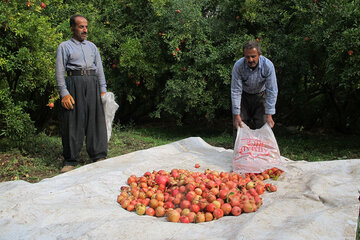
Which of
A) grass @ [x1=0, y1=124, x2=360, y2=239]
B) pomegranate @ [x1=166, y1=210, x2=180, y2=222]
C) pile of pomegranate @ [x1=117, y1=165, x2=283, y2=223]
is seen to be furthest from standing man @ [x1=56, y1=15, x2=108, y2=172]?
pomegranate @ [x1=166, y1=210, x2=180, y2=222]

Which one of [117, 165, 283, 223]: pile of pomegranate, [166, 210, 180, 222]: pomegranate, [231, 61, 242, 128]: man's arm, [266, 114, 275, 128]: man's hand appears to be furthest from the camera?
[231, 61, 242, 128]: man's arm

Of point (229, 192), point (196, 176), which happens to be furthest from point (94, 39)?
point (229, 192)

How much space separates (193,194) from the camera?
3.22 meters

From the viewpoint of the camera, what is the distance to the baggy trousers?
15.2 feet

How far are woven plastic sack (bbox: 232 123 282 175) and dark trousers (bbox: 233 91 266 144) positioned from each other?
445mm

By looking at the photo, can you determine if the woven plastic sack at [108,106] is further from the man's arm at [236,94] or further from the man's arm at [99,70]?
the man's arm at [236,94]

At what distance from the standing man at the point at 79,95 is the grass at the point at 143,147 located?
60cm

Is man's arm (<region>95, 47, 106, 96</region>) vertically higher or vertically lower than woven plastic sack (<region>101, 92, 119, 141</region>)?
higher

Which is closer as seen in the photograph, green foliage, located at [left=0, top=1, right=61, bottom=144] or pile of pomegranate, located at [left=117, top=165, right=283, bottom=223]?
→ pile of pomegranate, located at [left=117, top=165, right=283, bottom=223]

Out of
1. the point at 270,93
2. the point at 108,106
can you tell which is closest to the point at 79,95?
the point at 108,106

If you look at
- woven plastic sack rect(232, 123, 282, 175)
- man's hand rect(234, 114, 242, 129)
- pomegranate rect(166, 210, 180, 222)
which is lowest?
pomegranate rect(166, 210, 180, 222)

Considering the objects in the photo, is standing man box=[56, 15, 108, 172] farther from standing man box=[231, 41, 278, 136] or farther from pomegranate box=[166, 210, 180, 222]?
pomegranate box=[166, 210, 180, 222]

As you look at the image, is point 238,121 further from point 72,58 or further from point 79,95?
point 72,58

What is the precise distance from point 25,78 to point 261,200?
419cm
